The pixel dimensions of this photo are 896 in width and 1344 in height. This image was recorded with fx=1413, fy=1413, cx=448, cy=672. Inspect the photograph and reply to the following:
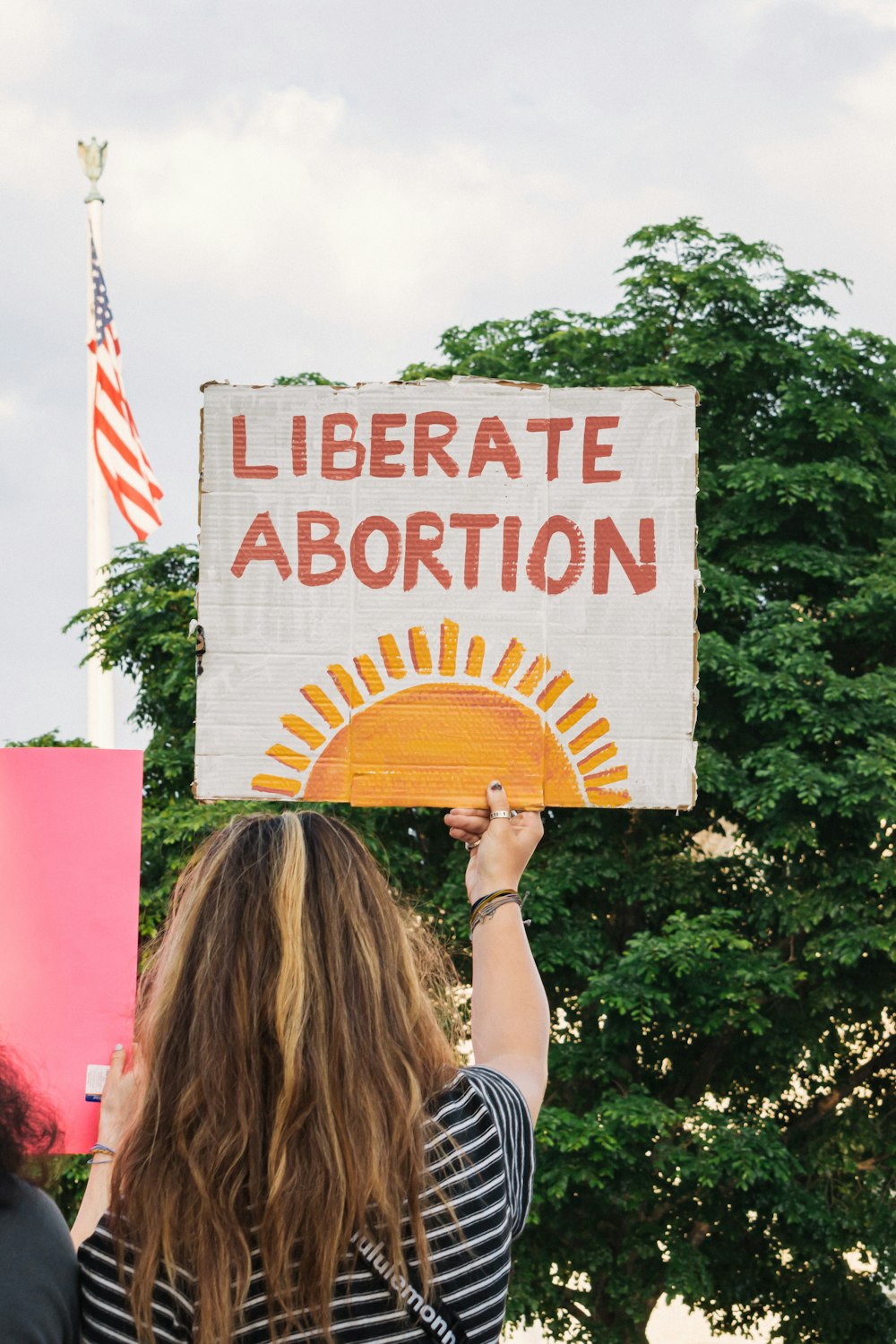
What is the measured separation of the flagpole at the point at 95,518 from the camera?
13.7m

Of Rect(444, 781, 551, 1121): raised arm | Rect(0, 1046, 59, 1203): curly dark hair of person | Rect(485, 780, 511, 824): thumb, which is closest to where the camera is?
Rect(0, 1046, 59, 1203): curly dark hair of person

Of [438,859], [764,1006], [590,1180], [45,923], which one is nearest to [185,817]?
[438,859]

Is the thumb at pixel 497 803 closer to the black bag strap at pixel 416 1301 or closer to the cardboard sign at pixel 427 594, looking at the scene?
the cardboard sign at pixel 427 594

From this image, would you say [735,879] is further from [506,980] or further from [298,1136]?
[298,1136]

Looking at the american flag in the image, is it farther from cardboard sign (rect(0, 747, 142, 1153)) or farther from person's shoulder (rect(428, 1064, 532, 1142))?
person's shoulder (rect(428, 1064, 532, 1142))

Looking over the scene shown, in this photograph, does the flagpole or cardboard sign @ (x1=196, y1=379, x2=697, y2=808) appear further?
the flagpole

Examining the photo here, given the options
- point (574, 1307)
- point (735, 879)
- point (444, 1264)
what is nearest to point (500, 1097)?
point (444, 1264)

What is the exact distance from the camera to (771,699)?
10.1m

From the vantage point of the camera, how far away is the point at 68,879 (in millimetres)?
2123

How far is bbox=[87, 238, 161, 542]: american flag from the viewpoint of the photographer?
45.4 feet

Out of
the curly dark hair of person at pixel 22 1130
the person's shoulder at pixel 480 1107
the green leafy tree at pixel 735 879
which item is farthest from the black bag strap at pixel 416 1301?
the green leafy tree at pixel 735 879

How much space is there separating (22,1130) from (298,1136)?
30cm

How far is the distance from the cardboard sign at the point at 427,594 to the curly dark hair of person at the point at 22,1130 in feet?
2.28

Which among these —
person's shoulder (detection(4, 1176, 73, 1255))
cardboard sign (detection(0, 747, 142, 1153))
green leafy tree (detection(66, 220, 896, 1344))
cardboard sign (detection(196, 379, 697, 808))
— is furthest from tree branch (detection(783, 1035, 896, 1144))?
person's shoulder (detection(4, 1176, 73, 1255))
